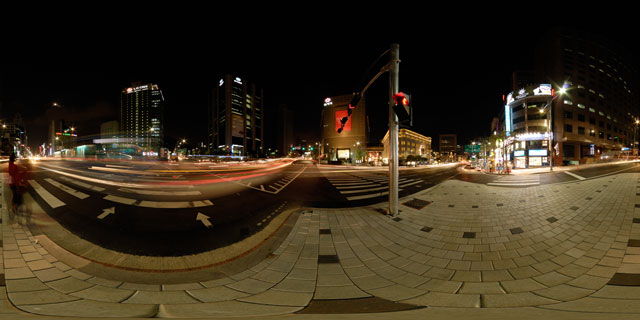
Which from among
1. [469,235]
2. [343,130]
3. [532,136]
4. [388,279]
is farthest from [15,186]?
[343,130]

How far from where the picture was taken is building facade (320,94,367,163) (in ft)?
300

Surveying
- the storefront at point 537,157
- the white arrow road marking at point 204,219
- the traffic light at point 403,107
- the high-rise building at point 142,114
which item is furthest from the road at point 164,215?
the high-rise building at point 142,114

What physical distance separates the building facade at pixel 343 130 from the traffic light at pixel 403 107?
82924 mm

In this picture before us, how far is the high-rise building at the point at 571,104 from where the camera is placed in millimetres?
46781

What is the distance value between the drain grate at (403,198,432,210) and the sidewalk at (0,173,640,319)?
208 cm

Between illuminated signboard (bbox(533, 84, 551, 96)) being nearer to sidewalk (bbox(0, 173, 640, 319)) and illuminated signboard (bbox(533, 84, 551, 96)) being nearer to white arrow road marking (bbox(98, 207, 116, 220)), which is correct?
sidewalk (bbox(0, 173, 640, 319))

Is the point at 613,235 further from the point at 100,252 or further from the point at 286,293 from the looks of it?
the point at 100,252

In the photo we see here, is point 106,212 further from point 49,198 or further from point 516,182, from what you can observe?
point 516,182

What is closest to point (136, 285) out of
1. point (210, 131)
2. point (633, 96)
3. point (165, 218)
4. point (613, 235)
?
point (165, 218)

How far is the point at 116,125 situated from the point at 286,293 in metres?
102

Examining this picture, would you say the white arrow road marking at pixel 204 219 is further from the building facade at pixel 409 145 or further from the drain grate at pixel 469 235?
the building facade at pixel 409 145

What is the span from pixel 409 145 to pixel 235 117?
3486 inches

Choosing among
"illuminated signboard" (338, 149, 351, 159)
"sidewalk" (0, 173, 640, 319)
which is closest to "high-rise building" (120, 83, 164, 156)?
"illuminated signboard" (338, 149, 351, 159)

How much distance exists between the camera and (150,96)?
79062 millimetres
